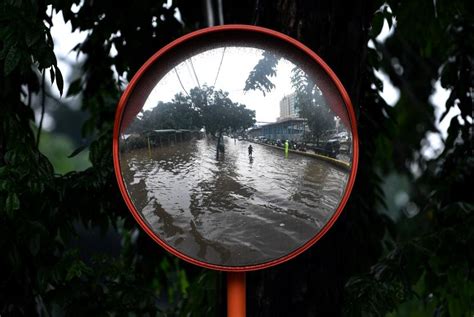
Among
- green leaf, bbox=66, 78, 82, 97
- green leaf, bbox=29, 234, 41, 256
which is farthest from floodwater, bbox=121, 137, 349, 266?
green leaf, bbox=66, 78, 82, 97

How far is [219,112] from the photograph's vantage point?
1634 millimetres

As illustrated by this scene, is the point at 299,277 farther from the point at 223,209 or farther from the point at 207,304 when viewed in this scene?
the point at 207,304

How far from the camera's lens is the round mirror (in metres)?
1.59

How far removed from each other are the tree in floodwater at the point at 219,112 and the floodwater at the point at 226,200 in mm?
33

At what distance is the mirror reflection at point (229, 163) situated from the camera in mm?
1588

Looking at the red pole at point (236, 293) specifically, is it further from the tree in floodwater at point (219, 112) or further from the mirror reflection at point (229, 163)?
the tree in floodwater at point (219, 112)

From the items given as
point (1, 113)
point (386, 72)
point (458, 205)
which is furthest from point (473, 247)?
point (386, 72)

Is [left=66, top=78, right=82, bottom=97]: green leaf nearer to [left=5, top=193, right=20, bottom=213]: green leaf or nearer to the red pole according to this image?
[left=5, top=193, right=20, bottom=213]: green leaf

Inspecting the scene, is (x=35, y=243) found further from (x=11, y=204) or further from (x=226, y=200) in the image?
(x=226, y=200)

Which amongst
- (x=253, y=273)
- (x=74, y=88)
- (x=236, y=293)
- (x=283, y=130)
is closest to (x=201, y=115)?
(x=283, y=130)

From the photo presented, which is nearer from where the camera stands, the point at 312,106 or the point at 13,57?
the point at 312,106

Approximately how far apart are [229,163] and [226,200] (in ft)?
0.27

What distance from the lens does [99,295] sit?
8.43 ft

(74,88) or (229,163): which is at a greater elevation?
(74,88)
